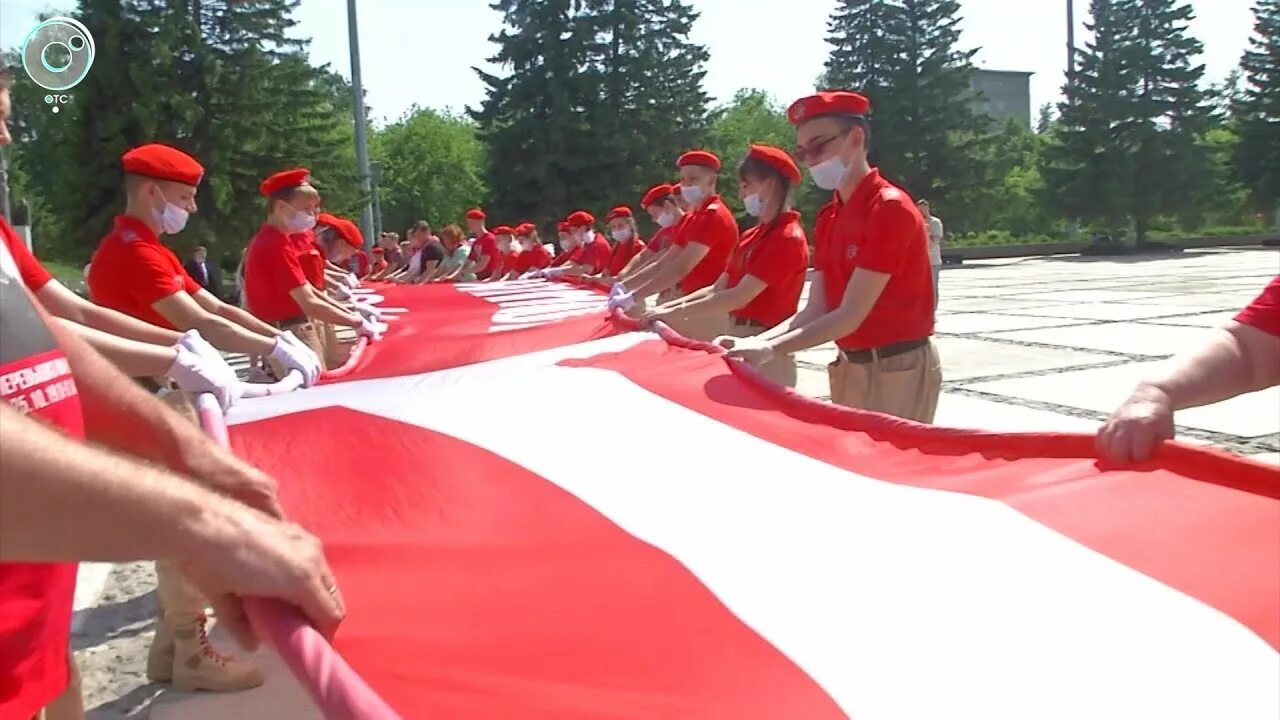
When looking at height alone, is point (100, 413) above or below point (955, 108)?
below

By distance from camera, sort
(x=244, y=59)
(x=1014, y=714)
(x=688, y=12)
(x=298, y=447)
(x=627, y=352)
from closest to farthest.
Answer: (x=1014, y=714) < (x=298, y=447) < (x=627, y=352) < (x=244, y=59) < (x=688, y=12)

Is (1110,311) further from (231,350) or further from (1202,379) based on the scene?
(1202,379)

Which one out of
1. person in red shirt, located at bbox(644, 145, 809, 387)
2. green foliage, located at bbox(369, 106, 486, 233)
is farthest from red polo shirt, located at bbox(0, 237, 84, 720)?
green foliage, located at bbox(369, 106, 486, 233)

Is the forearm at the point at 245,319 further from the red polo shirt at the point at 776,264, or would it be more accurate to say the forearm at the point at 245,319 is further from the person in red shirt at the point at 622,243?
the person in red shirt at the point at 622,243

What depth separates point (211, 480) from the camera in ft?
4.82

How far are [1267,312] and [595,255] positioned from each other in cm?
1031

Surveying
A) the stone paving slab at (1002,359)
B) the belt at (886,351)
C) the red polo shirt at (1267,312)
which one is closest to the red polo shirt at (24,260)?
the red polo shirt at (1267,312)

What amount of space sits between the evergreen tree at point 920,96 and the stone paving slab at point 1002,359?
23.6 m

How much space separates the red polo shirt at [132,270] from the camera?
150 inches

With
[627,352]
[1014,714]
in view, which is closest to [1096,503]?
[1014,714]

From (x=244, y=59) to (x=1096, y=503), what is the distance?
23655 millimetres

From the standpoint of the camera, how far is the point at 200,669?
325 cm

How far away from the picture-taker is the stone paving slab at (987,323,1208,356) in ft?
31.0

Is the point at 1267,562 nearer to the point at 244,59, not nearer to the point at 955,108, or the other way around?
the point at 244,59
